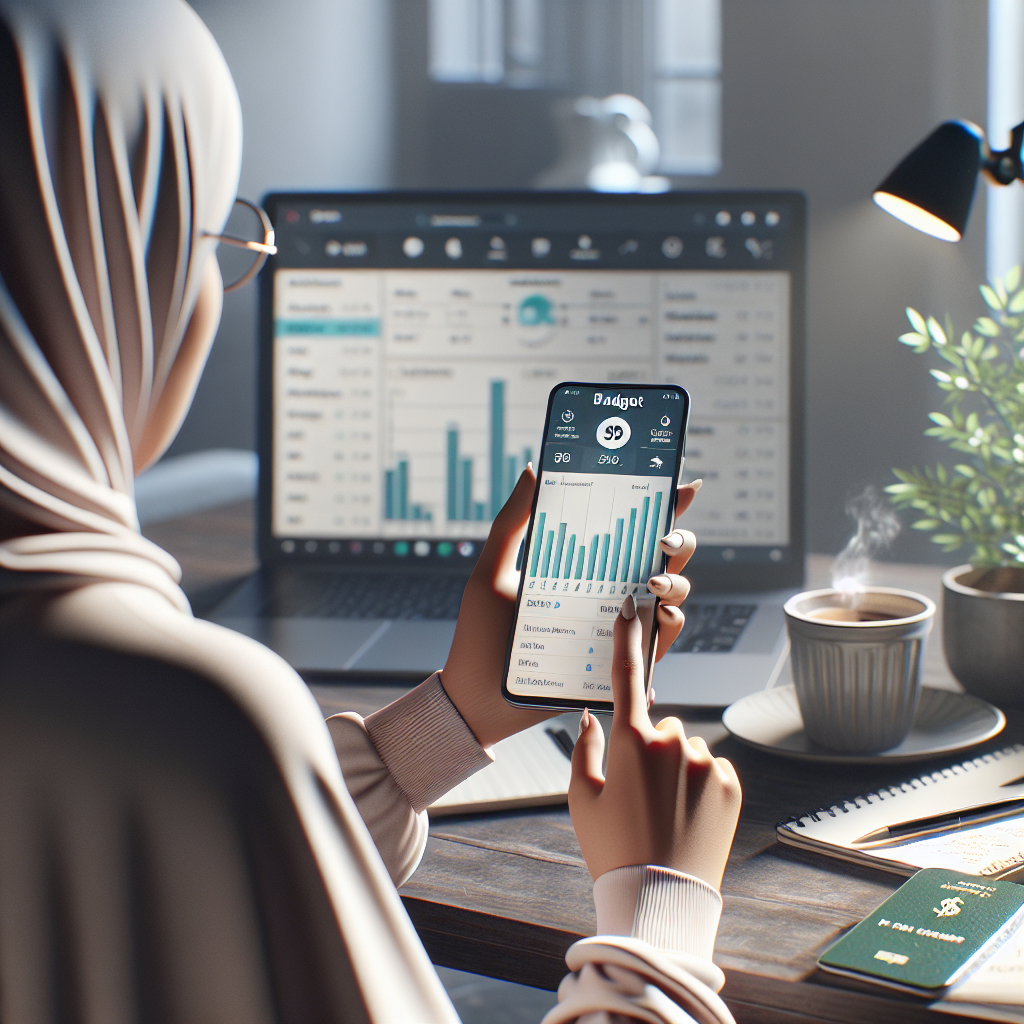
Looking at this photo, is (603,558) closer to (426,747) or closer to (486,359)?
(426,747)

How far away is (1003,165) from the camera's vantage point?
2.71 ft

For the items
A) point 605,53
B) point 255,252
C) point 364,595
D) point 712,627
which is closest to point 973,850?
point 712,627

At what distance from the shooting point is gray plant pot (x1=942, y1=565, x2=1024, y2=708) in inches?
29.0

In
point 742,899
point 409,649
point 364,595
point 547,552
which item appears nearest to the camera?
point 742,899

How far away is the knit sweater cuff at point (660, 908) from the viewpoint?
Answer: 46 centimetres

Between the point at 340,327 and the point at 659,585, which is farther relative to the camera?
the point at 340,327

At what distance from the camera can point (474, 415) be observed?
1.09m

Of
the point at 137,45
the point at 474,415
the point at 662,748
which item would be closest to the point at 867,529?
the point at 662,748

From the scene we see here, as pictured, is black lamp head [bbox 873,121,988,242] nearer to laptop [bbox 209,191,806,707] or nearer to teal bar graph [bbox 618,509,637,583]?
laptop [bbox 209,191,806,707]

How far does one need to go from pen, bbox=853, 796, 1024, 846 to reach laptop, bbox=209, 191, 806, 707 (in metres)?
0.47

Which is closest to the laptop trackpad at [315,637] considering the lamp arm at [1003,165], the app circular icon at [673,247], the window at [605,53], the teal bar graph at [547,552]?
the teal bar graph at [547,552]

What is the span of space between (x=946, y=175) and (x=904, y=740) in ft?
1.46

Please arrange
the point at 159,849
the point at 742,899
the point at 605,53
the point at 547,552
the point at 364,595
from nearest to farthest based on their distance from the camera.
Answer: the point at 159,849, the point at 742,899, the point at 547,552, the point at 364,595, the point at 605,53

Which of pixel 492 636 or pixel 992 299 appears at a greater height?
pixel 992 299
